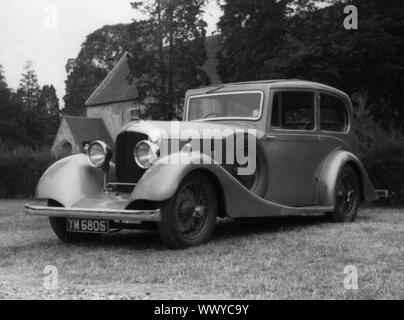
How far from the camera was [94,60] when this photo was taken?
6238 cm

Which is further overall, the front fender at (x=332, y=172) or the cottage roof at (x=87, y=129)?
the cottage roof at (x=87, y=129)

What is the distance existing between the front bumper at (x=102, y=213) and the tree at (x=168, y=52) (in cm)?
2449

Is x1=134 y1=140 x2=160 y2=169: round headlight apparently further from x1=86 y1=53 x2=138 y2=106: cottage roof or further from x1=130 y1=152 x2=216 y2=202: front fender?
x1=86 y1=53 x2=138 y2=106: cottage roof

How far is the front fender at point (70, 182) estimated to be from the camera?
688 cm

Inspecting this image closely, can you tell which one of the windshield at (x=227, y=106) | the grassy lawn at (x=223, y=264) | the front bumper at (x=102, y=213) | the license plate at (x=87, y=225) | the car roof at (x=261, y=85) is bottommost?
the grassy lawn at (x=223, y=264)

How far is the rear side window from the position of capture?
26.5 ft

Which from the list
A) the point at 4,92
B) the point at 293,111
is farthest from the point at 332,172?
the point at 4,92

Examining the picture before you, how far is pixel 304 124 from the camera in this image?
852 cm

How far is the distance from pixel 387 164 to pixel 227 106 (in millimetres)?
5558

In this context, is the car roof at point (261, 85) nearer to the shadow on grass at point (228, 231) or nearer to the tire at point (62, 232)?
the shadow on grass at point (228, 231)

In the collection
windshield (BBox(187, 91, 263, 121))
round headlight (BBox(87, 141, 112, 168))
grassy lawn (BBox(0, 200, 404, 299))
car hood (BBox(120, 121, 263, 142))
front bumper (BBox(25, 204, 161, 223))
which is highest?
windshield (BBox(187, 91, 263, 121))

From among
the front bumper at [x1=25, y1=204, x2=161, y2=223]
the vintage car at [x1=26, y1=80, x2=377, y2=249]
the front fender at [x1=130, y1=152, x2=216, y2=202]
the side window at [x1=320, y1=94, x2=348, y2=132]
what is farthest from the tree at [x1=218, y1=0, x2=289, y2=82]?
the front bumper at [x1=25, y1=204, x2=161, y2=223]

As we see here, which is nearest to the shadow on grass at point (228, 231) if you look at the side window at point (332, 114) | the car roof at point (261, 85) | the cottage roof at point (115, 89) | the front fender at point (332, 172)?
the front fender at point (332, 172)

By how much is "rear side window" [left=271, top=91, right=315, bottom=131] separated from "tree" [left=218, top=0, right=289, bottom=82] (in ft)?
37.8
